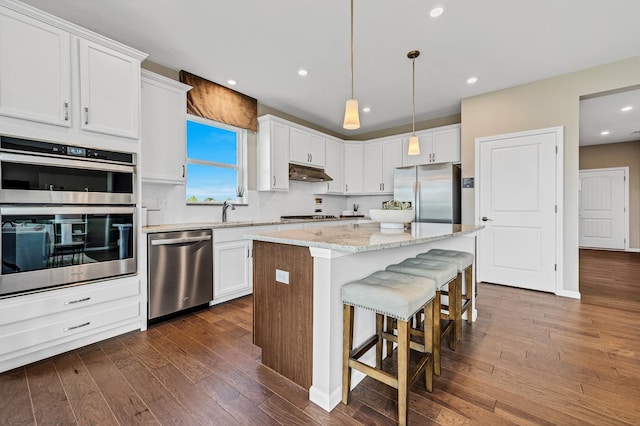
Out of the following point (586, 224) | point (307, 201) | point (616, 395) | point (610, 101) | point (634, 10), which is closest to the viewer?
point (616, 395)

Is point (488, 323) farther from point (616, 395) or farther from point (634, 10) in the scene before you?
point (634, 10)

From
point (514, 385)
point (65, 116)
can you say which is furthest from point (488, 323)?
point (65, 116)

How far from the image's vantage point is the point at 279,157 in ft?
13.7

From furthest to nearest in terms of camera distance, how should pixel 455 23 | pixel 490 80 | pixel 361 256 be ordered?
1. pixel 490 80
2. pixel 455 23
3. pixel 361 256

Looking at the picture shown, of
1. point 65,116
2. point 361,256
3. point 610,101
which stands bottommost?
point 361,256

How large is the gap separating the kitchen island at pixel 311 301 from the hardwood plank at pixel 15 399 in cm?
120

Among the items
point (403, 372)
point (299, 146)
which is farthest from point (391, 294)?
point (299, 146)

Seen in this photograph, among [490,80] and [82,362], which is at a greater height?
[490,80]

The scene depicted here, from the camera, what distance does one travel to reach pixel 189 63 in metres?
3.06

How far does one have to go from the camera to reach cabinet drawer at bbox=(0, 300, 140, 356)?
5.93 feet

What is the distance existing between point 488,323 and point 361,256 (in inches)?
68.1

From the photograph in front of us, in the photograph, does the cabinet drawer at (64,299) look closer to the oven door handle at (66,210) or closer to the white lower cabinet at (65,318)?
the white lower cabinet at (65,318)

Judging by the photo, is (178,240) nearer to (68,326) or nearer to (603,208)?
(68,326)

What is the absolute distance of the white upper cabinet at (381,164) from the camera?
506 centimetres
